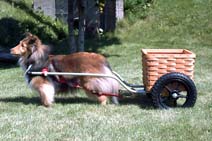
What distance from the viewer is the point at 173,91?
7152mm

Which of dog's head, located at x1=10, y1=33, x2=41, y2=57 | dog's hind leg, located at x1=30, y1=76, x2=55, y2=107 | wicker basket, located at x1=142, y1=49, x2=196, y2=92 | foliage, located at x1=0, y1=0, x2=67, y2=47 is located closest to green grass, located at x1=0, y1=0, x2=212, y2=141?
dog's hind leg, located at x1=30, y1=76, x2=55, y2=107

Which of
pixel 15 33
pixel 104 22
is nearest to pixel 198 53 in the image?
pixel 104 22

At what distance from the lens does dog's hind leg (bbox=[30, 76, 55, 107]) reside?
755cm

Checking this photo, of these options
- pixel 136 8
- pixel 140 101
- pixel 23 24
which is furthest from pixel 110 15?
pixel 140 101

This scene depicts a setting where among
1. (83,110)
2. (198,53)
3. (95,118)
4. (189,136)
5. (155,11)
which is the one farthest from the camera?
(155,11)

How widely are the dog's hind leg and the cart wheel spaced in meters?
1.66

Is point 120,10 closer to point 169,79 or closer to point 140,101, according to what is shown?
point 140,101

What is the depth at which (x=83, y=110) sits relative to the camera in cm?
727

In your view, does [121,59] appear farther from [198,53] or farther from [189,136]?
[189,136]

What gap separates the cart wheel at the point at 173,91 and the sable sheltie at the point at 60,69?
781 millimetres

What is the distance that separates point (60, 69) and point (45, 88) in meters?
0.39

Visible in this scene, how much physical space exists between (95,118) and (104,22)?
12.6 meters

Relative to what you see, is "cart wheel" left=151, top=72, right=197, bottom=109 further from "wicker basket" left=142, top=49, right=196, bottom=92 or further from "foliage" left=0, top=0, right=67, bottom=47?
"foliage" left=0, top=0, right=67, bottom=47

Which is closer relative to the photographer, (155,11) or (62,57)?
(62,57)
